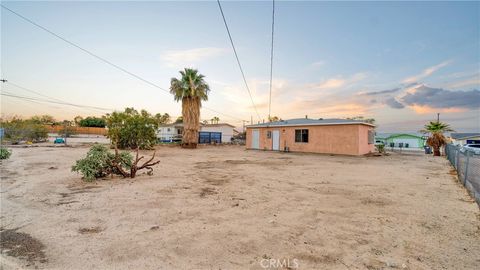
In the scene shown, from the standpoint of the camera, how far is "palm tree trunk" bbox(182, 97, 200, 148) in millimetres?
24750

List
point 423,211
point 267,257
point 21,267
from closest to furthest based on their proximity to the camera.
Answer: point 21,267 < point 267,257 < point 423,211

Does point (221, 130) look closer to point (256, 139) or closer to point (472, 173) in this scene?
point (256, 139)

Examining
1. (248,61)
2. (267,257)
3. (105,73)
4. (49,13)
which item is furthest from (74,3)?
(267,257)

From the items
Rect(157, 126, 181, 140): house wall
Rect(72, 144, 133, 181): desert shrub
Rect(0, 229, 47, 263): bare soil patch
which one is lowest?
Rect(0, 229, 47, 263): bare soil patch

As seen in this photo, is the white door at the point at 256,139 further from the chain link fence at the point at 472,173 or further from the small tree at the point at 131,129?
the chain link fence at the point at 472,173

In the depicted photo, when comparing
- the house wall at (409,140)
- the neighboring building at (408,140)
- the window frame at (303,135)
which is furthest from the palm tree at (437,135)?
the house wall at (409,140)

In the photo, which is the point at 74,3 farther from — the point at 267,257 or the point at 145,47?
the point at 267,257

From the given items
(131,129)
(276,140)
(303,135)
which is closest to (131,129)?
(131,129)

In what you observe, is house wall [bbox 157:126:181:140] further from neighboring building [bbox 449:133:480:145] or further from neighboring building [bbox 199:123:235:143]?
neighboring building [bbox 449:133:480:145]

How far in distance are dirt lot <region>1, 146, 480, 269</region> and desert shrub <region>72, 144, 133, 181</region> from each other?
657 mm

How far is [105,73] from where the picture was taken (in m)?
16.9

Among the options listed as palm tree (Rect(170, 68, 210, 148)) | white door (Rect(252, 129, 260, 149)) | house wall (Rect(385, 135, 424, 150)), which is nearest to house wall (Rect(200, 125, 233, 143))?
palm tree (Rect(170, 68, 210, 148))

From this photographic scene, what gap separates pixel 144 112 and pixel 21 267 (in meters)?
23.8

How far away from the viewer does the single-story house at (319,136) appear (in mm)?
16641
